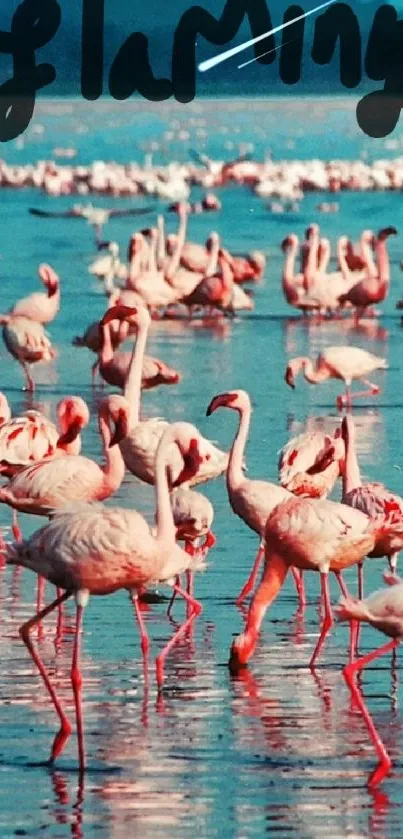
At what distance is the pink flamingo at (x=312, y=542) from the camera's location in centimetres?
826

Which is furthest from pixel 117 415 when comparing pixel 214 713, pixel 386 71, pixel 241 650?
pixel 386 71

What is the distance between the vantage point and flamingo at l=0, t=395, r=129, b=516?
373 inches

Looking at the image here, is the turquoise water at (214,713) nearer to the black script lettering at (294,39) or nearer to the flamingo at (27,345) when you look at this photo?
the flamingo at (27,345)

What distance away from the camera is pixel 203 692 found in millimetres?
7914

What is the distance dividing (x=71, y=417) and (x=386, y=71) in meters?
104

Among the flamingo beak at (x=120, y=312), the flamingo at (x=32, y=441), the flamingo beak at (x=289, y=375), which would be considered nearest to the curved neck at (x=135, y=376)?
the flamingo beak at (x=120, y=312)

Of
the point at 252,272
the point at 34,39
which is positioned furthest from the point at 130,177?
the point at 252,272

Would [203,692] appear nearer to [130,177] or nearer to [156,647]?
[156,647]

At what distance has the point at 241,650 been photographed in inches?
324

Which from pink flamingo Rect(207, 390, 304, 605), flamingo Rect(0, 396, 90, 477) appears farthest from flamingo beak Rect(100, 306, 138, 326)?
pink flamingo Rect(207, 390, 304, 605)

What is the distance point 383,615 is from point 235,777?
681 mm

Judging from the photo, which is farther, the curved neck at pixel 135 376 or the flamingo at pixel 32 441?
the curved neck at pixel 135 376

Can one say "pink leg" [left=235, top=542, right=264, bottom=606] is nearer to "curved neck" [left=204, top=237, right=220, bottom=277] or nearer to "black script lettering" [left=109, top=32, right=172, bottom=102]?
"black script lettering" [left=109, top=32, right=172, bottom=102]

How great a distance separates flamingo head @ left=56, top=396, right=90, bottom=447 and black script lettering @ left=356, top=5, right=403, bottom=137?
79902 mm
